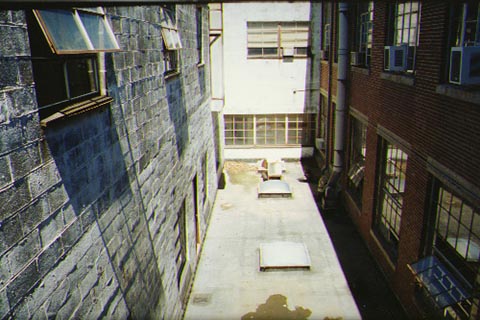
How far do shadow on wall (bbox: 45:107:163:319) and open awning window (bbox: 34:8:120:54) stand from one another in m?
0.76

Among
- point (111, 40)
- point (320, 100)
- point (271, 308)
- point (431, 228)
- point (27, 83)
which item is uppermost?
point (111, 40)

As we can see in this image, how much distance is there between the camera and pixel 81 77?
15.5 feet

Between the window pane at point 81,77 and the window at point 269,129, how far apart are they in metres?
17.0

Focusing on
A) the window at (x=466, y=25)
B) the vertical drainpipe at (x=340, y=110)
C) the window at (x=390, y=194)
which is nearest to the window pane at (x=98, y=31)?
the window at (x=466, y=25)

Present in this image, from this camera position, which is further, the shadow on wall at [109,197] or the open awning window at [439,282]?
the open awning window at [439,282]

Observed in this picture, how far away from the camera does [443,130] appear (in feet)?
23.5

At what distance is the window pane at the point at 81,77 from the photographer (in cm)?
449

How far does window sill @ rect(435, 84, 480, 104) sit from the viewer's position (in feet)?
19.8

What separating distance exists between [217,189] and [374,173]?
797 centimetres

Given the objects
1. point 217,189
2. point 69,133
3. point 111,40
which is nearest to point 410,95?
point 111,40

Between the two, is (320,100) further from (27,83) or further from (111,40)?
(27,83)

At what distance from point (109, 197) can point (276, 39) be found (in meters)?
17.3

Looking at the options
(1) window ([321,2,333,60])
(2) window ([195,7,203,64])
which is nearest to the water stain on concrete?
(2) window ([195,7,203,64])

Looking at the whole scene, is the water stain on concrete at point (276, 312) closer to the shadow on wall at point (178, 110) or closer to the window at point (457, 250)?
the window at point (457, 250)
